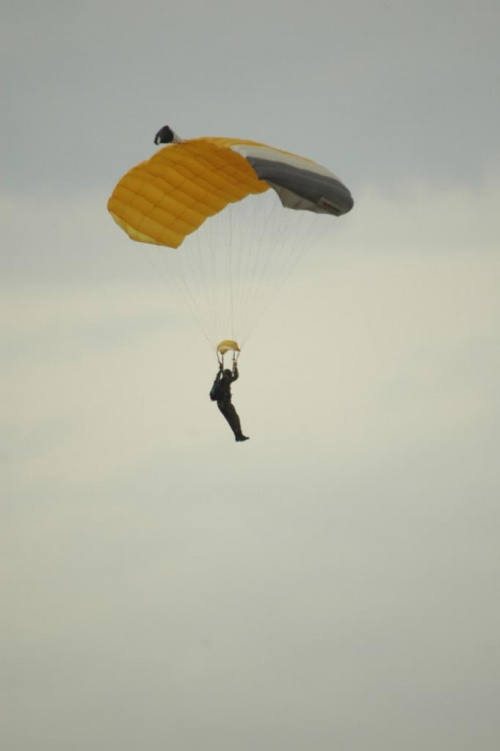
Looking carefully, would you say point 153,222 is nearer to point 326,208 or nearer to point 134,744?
point 326,208

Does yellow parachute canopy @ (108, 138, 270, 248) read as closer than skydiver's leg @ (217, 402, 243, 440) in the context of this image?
No

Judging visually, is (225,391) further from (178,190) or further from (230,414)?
(178,190)

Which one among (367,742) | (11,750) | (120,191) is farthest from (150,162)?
(367,742)

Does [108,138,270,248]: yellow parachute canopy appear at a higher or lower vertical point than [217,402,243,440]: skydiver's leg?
higher

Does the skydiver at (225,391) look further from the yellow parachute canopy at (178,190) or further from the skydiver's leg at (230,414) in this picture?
the yellow parachute canopy at (178,190)

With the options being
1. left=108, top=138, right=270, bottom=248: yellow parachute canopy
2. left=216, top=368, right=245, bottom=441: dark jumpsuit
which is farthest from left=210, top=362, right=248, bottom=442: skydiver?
left=108, top=138, right=270, bottom=248: yellow parachute canopy

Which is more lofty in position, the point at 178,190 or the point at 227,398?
the point at 178,190

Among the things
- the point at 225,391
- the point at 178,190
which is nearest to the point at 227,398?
the point at 225,391

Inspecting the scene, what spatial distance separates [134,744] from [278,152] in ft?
428

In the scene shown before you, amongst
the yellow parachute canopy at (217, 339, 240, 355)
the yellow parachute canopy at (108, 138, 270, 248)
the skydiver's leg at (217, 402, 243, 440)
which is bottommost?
the skydiver's leg at (217, 402, 243, 440)

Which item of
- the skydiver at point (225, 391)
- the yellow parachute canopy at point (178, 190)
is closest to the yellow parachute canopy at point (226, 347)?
the skydiver at point (225, 391)

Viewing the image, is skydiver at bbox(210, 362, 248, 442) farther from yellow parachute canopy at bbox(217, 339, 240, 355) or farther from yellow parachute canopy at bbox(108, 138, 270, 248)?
yellow parachute canopy at bbox(108, 138, 270, 248)

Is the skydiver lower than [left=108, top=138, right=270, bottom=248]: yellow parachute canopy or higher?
lower

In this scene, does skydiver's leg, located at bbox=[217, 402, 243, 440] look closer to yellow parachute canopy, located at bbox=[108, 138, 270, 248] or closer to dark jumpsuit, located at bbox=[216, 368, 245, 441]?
dark jumpsuit, located at bbox=[216, 368, 245, 441]
